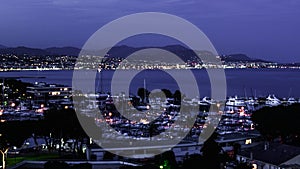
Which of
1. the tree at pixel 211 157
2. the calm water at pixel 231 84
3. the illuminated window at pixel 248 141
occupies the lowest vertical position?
the illuminated window at pixel 248 141

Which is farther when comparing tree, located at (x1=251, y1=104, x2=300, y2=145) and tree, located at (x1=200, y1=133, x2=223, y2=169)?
tree, located at (x1=251, y1=104, x2=300, y2=145)

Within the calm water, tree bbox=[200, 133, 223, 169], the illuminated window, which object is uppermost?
the calm water

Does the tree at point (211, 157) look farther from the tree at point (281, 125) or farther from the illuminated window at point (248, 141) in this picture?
the illuminated window at point (248, 141)

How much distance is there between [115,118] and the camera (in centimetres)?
2053

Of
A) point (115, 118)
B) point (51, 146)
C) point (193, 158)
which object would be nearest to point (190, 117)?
point (115, 118)

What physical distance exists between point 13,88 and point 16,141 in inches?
928

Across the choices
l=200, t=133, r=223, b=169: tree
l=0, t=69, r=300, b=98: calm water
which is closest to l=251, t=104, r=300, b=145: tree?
l=200, t=133, r=223, b=169: tree

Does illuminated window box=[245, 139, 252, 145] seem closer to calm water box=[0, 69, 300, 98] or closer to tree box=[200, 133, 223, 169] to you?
tree box=[200, 133, 223, 169]

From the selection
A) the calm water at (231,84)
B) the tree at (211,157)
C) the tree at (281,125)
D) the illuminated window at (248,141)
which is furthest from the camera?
the calm water at (231,84)

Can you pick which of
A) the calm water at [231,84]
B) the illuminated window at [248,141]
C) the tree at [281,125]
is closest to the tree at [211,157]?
the tree at [281,125]

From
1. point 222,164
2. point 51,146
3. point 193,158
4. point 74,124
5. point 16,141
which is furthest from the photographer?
A: point 51,146

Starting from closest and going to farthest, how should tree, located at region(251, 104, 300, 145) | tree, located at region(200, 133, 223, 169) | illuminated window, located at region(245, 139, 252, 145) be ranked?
1. tree, located at region(200, 133, 223, 169)
2. tree, located at region(251, 104, 300, 145)
3. illuminated window, located at region(245, 139, 252, 145)

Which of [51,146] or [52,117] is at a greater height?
[52,117]

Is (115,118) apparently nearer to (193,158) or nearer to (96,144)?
(96,144)
